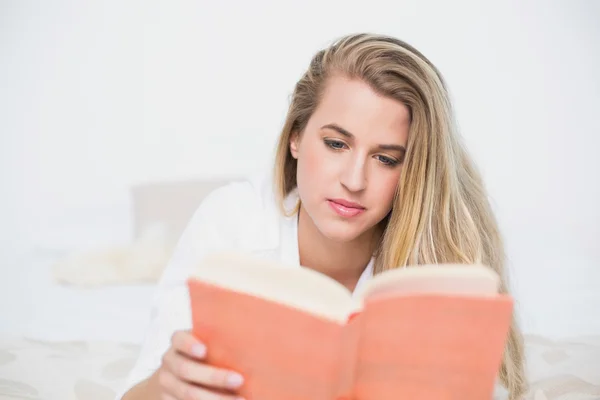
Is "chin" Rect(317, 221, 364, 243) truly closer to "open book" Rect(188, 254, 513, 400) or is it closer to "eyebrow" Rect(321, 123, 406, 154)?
"eyebrow" Rect(321, 123, 406, 154)

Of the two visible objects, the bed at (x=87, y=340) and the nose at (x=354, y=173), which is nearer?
the nose at (x=354, y=173)

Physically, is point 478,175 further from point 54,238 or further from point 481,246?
point 54,238

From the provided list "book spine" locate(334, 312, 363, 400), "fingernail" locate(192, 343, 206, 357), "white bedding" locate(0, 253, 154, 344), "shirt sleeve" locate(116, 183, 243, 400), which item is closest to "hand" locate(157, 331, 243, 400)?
"fingernail" locate(192, 343, 206, 357)

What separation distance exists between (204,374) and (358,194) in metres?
0.59

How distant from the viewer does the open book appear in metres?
0.92

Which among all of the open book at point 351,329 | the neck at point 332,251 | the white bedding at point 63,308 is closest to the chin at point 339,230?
the neck at point 332,251

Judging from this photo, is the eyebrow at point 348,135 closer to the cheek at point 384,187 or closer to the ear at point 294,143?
the cheek at point 384,187

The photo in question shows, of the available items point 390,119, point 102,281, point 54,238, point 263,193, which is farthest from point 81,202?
point 390,119

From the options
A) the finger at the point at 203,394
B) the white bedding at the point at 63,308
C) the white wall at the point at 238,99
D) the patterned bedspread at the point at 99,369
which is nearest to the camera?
the finger at the point at 203,394

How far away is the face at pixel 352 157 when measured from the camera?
1.44 meters

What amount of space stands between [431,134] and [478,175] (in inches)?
15.3

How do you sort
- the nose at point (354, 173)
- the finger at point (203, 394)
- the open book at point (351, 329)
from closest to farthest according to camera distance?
the open book at point (351, 329) → the finger at point (203, 394) → the nose at point (354, 173)

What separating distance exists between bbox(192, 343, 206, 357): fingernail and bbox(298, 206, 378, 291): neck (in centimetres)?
79

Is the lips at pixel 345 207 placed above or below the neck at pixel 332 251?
above
